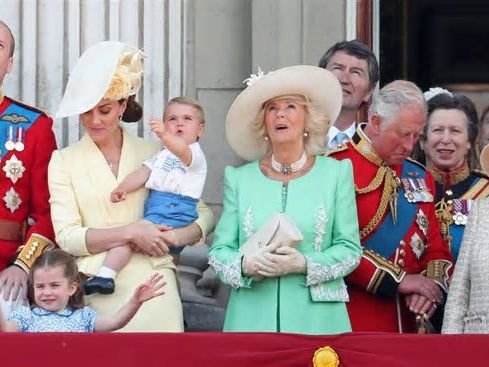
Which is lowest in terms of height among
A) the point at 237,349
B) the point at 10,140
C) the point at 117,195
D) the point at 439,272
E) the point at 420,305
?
the point at 237,349

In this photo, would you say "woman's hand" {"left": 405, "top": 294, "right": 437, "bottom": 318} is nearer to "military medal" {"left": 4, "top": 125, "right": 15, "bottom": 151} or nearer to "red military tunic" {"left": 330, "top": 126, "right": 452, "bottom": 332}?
"red military tunic" {"left": 330, "top": 126, "right": 452, "bottom": 332}

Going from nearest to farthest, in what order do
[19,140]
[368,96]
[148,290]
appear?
[148,290] → [19,140] → [368,96]

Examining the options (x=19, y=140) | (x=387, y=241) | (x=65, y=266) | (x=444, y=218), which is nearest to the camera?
(x=65, y=266)

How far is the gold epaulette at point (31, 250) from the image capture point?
9.55 metres

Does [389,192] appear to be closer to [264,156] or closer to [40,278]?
[264,156]

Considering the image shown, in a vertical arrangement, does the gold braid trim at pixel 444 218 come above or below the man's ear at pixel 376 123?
below

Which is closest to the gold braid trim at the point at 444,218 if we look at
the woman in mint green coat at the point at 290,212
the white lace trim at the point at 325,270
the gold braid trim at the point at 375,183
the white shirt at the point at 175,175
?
the gold braid trim at the point at 375,183

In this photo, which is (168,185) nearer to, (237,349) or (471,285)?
(237,349)

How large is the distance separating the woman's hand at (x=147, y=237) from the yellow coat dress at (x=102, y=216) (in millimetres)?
81

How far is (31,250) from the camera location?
9578 mm

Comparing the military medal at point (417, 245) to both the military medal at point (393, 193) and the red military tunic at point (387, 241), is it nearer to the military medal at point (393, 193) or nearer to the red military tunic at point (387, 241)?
the red military tunic at point (387, 241)

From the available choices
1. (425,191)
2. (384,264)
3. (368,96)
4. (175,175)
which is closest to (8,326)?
(175,175)

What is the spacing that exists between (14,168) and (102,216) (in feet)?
1.57

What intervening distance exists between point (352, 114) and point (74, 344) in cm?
217
